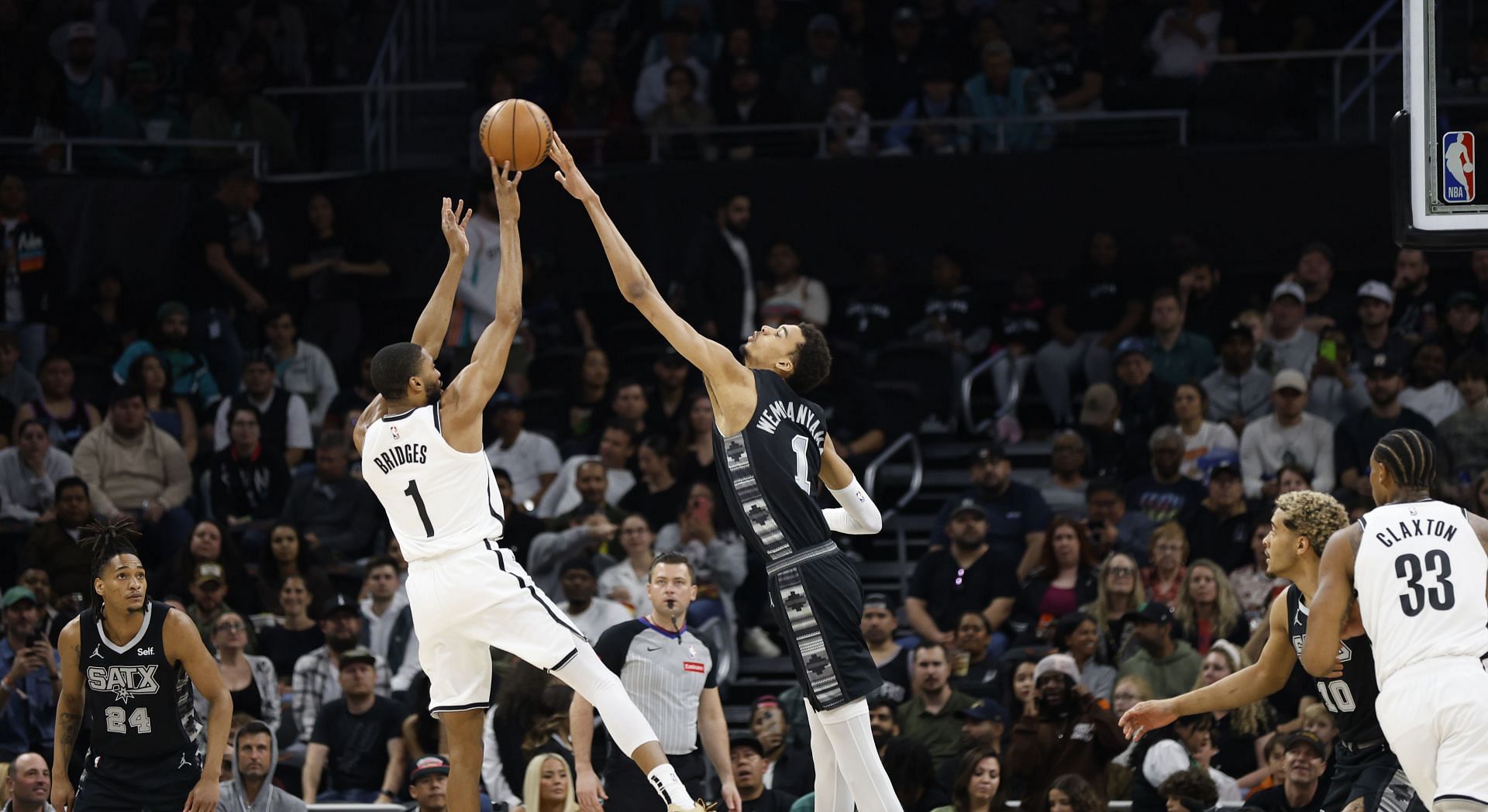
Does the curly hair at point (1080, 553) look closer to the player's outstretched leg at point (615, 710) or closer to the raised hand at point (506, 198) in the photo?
the player's outstretched leg at point (615, 710)

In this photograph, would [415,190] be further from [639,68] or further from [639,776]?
[639,776]

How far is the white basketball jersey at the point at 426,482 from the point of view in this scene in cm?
798

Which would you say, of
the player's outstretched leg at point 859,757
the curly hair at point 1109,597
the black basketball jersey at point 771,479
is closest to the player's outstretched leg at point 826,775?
the player's outstretched leg at point 859,757

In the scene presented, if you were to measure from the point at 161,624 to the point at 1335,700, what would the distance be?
207 inches

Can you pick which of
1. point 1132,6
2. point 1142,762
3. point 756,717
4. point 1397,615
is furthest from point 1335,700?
point 1132,6

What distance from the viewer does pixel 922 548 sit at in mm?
15273

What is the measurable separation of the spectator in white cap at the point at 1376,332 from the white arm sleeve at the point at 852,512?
7534mm

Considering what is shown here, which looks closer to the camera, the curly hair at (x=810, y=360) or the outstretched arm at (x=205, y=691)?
the curly hair at (x=810, y=360)

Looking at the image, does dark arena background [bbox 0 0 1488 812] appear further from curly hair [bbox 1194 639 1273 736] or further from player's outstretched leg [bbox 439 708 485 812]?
player's outstretched leg [bbox 439 708 485 812]

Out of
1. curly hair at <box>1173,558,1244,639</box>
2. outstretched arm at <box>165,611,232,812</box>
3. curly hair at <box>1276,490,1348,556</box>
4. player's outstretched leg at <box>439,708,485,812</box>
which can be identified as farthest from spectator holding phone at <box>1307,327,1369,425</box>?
outstretched arm at <box>165,611,232,812</box>

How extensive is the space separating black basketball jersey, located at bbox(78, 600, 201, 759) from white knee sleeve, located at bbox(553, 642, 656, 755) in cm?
214

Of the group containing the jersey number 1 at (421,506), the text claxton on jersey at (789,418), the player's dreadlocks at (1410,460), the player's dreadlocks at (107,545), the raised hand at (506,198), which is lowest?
the player's dreadlocks at (107,545)

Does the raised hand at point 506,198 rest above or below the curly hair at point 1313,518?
above

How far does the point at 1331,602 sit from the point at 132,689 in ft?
17.6
